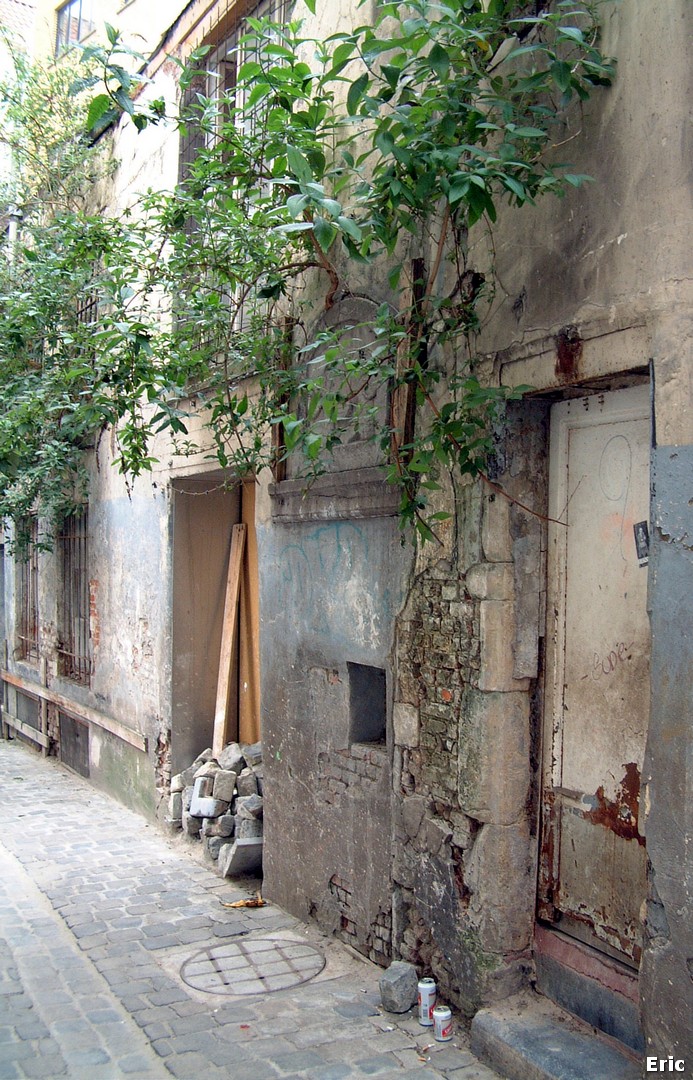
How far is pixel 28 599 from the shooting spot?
12.0m

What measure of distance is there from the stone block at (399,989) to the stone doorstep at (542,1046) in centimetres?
41

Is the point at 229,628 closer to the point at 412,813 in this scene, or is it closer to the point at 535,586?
the point at 412,813

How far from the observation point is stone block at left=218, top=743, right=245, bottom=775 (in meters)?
6.69

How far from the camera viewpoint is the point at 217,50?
278 inches

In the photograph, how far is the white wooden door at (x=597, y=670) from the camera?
3.52m

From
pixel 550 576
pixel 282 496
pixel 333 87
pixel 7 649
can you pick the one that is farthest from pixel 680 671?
pixel 7 649

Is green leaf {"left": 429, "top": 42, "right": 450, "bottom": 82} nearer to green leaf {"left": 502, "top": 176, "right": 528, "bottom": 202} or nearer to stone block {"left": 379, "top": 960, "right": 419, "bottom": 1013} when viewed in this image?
green leaf {"left": 502, "top": 176, "right": 528, "bottom": 202}

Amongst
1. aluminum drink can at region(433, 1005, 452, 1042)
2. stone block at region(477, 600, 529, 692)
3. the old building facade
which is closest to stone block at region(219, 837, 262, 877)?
the old building facade

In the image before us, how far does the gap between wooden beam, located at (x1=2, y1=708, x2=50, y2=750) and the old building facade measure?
19.4 feet

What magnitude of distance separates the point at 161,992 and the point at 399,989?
46.6 inches

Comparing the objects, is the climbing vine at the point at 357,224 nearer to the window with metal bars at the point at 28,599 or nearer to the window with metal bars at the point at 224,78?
the window with metal bars at the point at 224,78

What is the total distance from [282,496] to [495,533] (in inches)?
77.6

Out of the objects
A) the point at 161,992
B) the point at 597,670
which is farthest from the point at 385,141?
the point at 161,992

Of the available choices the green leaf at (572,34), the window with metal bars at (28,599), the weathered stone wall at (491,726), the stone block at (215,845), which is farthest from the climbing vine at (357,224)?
the window with metal bars at (28,599)
